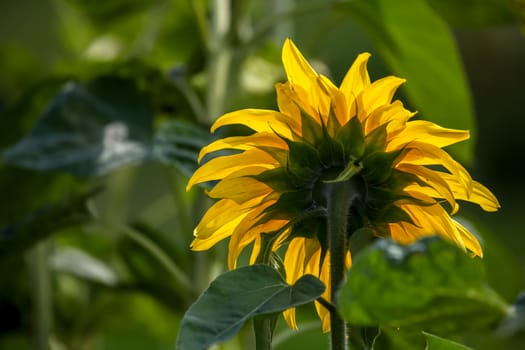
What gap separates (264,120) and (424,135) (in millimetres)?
58

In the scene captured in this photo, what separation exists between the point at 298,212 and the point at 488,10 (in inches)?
15.9

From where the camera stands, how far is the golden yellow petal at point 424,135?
14.0 inches

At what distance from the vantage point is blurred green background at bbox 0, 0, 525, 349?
630 mm

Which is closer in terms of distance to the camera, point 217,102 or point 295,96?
point 295,96

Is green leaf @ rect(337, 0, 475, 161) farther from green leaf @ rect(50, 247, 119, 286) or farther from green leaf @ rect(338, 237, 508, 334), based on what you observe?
green leaf @ rect(338, 237, 508, 334)

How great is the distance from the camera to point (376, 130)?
14.2 inches

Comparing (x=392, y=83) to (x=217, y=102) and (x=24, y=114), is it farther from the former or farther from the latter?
(x=24, y=114)

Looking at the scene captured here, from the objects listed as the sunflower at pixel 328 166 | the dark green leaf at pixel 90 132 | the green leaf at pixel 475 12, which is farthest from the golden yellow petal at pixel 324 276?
the green leaf at pixel 475 12

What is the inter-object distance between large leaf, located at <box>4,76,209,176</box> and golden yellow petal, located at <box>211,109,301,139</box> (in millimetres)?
177

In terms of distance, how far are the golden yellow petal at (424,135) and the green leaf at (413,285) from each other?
8 centimetres

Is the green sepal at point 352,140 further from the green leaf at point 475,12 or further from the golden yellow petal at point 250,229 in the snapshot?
the green leaf at point 475,12

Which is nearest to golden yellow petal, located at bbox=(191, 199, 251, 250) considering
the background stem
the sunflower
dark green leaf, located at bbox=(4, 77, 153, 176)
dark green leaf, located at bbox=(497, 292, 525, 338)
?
the sunflower

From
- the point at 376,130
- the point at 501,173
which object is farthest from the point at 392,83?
the point at 501,173

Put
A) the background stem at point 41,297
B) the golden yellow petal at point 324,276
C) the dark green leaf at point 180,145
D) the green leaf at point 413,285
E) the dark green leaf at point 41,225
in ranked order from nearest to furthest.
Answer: the green leaf at point 413,285
the golden yellow petal at point 324,276
the dark green leaf at point 180,145
the dark green leaf at point 41,225
the background stem at point 41,297
